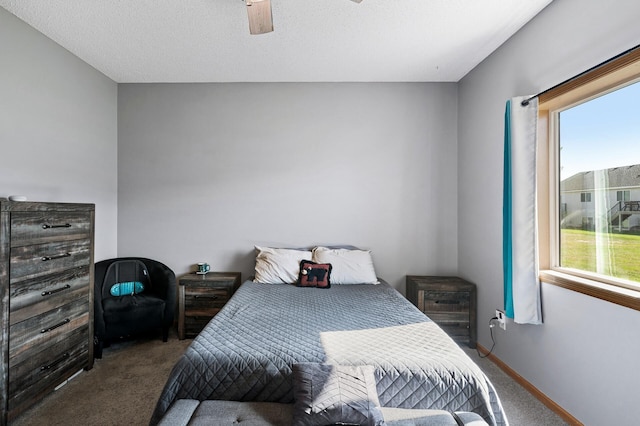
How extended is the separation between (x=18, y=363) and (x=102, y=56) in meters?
2.53

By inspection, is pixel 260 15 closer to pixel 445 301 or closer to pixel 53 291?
pixel 53 291

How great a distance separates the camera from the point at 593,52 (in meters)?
1.69

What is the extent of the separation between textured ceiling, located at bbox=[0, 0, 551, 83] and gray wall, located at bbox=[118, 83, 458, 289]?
0.25 metres

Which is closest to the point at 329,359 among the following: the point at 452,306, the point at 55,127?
the point at 452,306

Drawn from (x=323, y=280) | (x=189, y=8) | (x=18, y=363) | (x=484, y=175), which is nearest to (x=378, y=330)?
(x=323, y=280)

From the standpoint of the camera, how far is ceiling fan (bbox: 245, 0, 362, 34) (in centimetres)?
179

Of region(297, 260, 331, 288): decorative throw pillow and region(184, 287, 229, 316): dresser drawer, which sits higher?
region(297, 260, 331, 288): decorative throw pillow

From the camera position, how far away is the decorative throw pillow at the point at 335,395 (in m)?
1.19

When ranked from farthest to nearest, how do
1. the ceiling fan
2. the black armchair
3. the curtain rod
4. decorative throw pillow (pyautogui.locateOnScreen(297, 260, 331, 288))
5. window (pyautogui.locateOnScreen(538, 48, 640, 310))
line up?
1. decorative throw pillow (pyautogui.locateOnScreen(297, 260, 331, 288))
2. the black armchair
3. the ceiling fan
4. window (pyautogui.locateOnScreen(538, 48, 640, 310))
5. the curtain rod

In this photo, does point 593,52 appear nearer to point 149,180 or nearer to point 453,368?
point 453,368

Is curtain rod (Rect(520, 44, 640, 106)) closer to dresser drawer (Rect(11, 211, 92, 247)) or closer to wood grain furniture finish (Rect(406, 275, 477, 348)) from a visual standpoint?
wood grain furniture finish (Rect(406, 275, 477, 348))

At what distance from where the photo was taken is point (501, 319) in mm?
2469

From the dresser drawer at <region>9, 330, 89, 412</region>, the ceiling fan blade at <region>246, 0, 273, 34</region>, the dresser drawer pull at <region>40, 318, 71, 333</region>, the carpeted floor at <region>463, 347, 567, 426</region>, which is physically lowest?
the carpeted floor at <region>463, 347, 567, 426</region>

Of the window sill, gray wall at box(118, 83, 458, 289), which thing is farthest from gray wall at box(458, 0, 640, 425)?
gray wall at box(118, 83, 458, 289)
